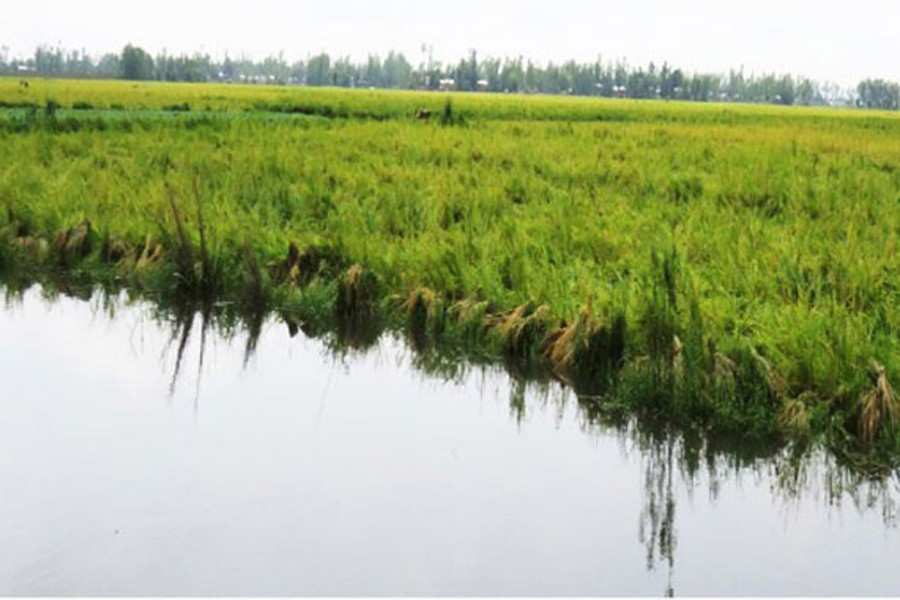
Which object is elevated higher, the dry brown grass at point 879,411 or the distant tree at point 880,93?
the distant tree at point 880,93

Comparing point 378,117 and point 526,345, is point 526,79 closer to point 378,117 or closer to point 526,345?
point 378,117

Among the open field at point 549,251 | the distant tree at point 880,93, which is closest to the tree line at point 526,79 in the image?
the distant tree at point 880,93

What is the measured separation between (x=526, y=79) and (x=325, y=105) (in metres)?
84.6

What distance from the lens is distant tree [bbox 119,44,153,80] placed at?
3263 inches

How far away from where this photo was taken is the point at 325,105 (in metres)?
33.7

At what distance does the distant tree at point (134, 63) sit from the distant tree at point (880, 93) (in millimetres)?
76642

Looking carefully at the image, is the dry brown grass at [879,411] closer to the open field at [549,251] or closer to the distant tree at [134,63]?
the open field at [549,251]

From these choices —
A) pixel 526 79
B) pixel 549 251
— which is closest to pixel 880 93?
pixel 526 79

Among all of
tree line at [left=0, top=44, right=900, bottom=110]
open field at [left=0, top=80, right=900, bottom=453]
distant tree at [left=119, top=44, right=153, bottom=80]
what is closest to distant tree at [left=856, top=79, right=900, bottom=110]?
tree line at [left=0, top=44, right=900, bottom=110]

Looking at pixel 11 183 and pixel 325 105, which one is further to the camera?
pixel 325 105

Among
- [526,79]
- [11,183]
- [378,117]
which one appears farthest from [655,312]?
[526,79]

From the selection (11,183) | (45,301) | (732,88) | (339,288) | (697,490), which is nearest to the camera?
(697,490)

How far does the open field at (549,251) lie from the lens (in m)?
6.02

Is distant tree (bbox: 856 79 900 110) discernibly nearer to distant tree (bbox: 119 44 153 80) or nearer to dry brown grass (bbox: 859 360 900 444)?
distant tree (bbox: 119 44 153 80)
